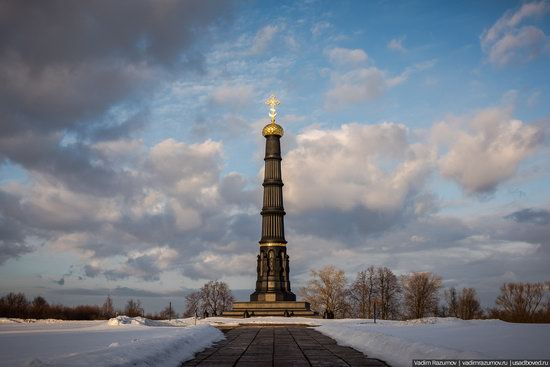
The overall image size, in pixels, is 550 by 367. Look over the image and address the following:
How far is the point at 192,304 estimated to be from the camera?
277 feet

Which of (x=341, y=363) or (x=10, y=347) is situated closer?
(x=341, y=363)

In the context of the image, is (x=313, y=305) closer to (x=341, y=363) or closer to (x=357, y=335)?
(x=357, y=335)

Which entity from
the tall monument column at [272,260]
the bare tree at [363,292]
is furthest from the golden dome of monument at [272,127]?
the bare tree at [363,292]

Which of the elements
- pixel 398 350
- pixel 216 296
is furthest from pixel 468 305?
pixel 398 350

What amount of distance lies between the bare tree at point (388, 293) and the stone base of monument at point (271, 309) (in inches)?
1008

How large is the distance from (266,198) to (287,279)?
28.5 ft

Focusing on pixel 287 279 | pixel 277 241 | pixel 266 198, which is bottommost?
pixel 287 279

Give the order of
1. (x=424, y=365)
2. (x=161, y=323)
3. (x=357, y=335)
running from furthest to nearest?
(x=161, y=323), (x=357, y=335), (x=424, y=365)

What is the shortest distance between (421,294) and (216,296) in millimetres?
32251

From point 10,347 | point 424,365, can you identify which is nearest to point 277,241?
point 10,347

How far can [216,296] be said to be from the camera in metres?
84.1

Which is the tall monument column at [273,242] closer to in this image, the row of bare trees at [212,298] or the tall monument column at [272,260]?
the tall monument column at [272,260]

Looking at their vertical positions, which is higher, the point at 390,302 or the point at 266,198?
the point at 266,198

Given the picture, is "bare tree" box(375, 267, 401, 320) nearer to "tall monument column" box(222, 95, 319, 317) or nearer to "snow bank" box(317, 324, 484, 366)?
"tall monument column" box(222, 95, 319, 317)
